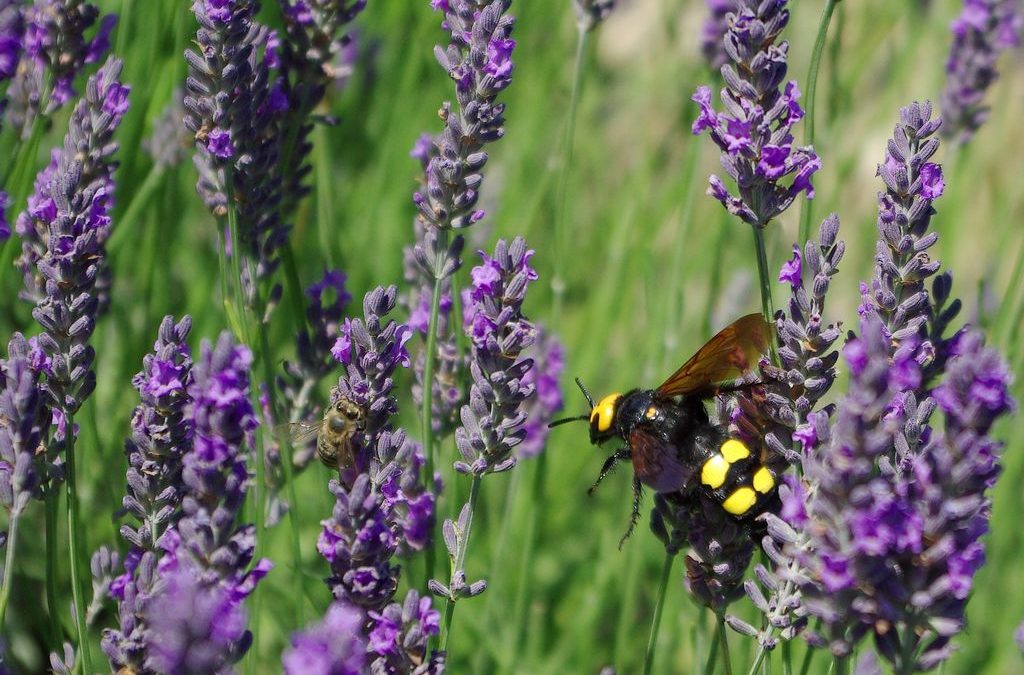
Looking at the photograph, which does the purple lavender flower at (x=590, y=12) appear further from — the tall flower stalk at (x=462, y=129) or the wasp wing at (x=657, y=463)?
the wasp wing at (x=657, y=463)

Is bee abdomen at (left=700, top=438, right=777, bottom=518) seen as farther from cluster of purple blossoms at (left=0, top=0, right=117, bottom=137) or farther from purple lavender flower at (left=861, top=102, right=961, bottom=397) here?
cluster of purple blossoms at (left=0, top=0, right=117, bottom=137)

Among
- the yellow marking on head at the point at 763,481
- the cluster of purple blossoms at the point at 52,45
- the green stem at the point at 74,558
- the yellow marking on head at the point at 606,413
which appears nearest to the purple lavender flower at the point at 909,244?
the yellow marking on head at the point at 763,481

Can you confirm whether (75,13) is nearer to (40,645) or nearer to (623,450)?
(623,450)

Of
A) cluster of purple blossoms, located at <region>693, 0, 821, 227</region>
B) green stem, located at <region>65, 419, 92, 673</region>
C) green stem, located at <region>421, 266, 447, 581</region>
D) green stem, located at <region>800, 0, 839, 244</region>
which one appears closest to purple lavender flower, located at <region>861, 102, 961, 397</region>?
cluster of purple blossoms, located at <region>693, 0, 821, 227</region>

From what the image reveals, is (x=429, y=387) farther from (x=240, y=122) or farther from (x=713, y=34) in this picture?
(x=713, y=34)

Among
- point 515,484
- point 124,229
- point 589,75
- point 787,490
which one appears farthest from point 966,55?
point 124,229

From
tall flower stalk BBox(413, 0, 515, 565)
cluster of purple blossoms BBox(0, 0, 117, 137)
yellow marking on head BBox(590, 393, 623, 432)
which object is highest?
cluster of purple blossoms BBox(0, 0, 117, 137)
